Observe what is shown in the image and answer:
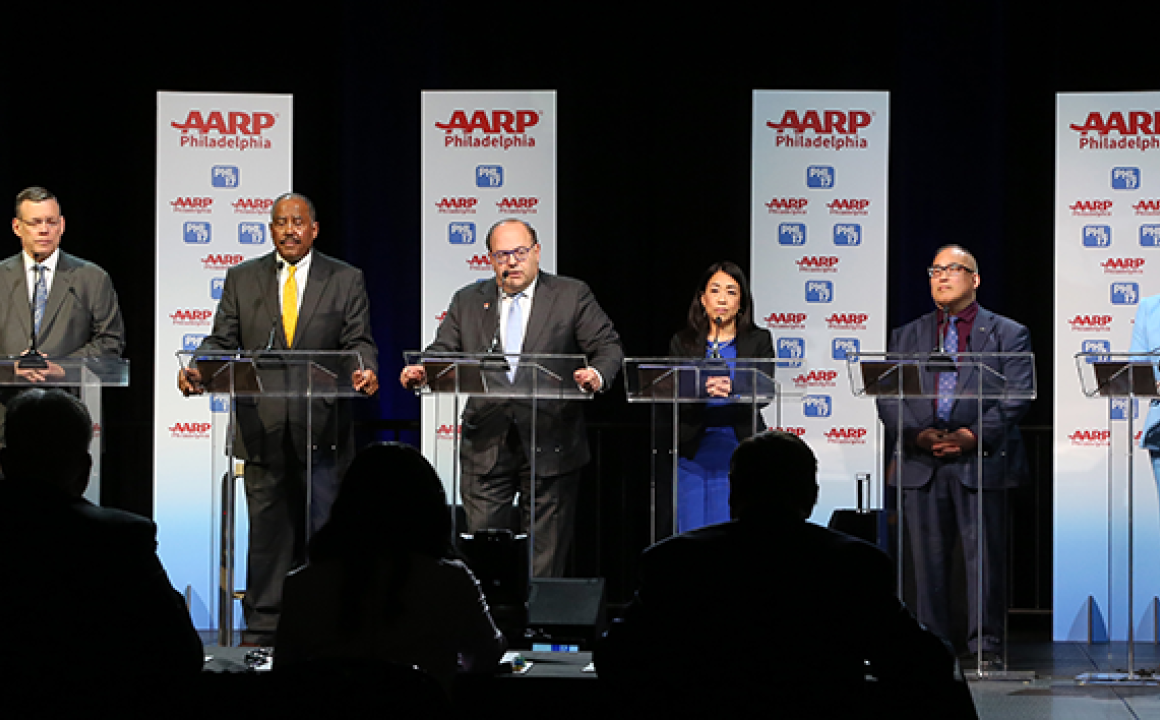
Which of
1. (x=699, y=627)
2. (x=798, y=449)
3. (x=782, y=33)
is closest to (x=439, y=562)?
(x=699, y=627)

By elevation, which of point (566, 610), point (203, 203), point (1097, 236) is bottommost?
point (566, 610)

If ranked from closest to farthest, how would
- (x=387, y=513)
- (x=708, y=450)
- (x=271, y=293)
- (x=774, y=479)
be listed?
(x=774, y=479), (x=387, y=513), (x=708, y=450), (x=271, y=293)

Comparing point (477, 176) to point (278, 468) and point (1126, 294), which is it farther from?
point (1126, 294)

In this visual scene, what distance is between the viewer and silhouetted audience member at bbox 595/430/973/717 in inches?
100

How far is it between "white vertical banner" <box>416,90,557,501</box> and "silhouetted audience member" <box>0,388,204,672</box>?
15.3 ft

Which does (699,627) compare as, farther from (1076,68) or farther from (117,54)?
(117,54)

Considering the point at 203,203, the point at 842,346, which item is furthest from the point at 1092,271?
the point at 203,203

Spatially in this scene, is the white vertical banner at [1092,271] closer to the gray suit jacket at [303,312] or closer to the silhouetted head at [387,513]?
the gray suit jacket at [303,312]

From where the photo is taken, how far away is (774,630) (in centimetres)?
257

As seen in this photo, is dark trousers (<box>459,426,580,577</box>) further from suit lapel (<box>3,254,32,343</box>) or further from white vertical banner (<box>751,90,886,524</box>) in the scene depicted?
white vertical banner (<box>751,90,886,524</box>)

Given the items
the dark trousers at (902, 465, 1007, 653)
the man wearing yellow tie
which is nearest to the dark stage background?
the man wearing yellow tie

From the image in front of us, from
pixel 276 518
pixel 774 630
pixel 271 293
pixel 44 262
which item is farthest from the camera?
pixel 44 262

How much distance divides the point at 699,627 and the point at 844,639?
0.93 ft

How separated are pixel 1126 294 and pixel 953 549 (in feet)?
9.01
